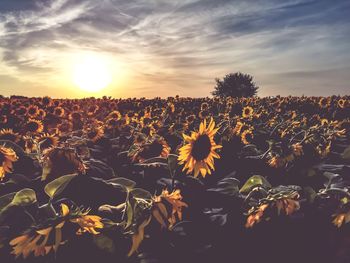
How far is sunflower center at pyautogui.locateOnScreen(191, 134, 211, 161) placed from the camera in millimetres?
3266

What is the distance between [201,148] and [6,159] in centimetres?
146

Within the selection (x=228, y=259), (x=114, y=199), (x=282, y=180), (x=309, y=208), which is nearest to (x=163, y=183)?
(x=114, y=199)

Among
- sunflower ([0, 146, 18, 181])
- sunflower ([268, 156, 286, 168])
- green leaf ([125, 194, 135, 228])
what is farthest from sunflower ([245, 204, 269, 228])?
sunflower ([0, 146, 18, 181])

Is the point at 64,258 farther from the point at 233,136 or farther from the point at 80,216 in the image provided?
the point at 233,136

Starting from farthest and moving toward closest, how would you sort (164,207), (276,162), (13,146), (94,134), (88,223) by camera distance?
(94,134)
(276,162)
(13,146)
(164,207)
(88,223)

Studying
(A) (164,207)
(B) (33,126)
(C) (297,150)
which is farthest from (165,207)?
(B) (33,126)

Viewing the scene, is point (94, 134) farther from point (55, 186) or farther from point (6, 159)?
point (55, 186)

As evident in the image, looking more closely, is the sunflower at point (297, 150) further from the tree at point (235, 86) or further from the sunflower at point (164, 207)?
the tree at point (235, 86)

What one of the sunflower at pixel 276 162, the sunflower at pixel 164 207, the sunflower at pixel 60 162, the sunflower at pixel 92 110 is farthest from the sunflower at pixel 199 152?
the sunflower at pixel 92 110

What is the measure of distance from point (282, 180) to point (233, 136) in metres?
0.97

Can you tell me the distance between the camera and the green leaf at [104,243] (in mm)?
1796

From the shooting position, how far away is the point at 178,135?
421cm

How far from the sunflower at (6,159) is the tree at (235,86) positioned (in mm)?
61564

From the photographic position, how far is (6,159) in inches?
103
